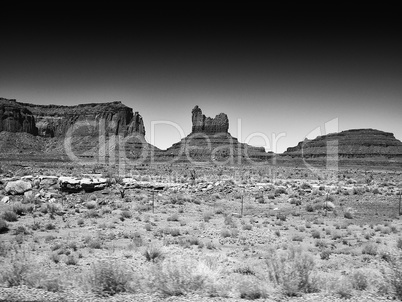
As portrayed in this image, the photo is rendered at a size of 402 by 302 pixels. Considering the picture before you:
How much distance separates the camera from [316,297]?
651 cm

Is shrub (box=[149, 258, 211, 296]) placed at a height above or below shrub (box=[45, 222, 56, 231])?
above

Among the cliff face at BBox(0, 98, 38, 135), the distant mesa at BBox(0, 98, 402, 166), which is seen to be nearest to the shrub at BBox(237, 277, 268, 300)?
the distant mesa at BBox(0, 98, 402, 166)

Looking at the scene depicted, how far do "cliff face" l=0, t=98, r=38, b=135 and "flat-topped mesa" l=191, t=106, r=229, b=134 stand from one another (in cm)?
8767

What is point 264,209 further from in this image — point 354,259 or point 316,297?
point 316,297

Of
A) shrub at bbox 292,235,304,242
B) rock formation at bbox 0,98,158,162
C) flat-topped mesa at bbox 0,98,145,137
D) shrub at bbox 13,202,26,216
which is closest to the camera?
shrub at bbox 292,235,304,242

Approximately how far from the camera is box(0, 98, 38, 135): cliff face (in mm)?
145875

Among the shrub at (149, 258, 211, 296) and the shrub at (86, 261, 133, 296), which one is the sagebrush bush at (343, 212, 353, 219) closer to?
the shrub at (149, 258, 211, 296)

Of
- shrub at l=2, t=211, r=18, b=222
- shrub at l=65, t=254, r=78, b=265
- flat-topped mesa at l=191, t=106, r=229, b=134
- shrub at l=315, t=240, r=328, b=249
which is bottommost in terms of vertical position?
shrub at l=315, t=240, r=328, b=249

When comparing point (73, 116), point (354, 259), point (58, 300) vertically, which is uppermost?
point (73, 116)

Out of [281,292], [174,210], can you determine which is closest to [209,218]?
[174,210]

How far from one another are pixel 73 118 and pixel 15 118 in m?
31.8

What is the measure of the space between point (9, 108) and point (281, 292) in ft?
585

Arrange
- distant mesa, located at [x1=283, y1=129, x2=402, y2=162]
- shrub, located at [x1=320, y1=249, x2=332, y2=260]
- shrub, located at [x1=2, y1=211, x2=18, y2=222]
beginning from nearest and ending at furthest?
1. shrub, located at [x1=320, y1=249, x2=332, y2=260]
2. shrub, located at [x1=2, y1=211, x2=18, y2=222]
3. distant mesa, located at [x1=283, y1=129, x2=402, y2=162]

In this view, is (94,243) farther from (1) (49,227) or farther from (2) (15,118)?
(2) (15,118)
